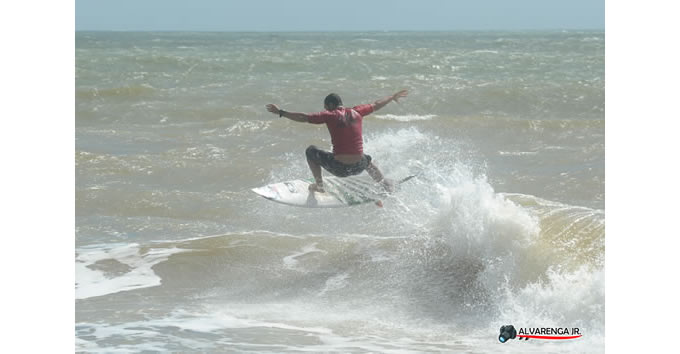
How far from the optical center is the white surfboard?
8.73 metres

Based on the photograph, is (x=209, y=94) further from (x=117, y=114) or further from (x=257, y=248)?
(x=257, y=248)

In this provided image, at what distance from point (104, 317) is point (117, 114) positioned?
40.6 ft

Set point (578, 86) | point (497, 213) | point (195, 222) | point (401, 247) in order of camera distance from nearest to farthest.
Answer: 1. point (497, 213)
2. point (401, 247)
3. point (195, 222)
4. point (578, 86)

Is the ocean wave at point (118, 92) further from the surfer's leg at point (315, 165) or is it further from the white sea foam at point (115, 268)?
the surfer's leg at point (315, 165)

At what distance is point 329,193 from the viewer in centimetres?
895

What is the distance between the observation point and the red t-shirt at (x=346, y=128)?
26.8 feet

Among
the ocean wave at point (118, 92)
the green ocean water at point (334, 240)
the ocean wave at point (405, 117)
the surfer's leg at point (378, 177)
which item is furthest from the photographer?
the ocean wave at point (118, 92)

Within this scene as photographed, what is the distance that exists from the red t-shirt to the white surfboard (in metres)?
0.69

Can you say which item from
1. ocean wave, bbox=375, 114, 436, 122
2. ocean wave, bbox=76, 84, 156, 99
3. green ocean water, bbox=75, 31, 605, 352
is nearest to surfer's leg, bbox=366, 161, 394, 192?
green ocean water, bbox=75, 31, 605, 352

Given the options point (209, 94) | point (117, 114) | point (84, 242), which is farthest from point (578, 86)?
point (84, 242)

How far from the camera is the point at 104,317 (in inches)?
277

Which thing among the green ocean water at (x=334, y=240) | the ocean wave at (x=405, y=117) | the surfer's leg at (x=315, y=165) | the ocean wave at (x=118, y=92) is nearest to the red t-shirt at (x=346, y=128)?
the surfer's leg at (x=315, y=165)

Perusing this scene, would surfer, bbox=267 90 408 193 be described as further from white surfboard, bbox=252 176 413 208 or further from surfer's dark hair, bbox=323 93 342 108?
white surfboard, bbox=252 176 413 208

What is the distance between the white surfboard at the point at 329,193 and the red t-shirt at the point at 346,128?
2.26ft
